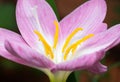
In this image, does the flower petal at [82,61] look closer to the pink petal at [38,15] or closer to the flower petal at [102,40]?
the flower petal at [102,40]

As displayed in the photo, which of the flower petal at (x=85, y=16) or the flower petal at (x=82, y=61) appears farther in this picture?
the flower petal at (x=85, y=16)

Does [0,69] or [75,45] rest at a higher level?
[75,45]

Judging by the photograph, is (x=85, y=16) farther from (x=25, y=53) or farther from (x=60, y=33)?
(x=25, y=53)

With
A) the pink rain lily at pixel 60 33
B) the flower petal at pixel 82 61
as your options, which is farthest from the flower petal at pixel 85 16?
the flower petal at pixel 82 61

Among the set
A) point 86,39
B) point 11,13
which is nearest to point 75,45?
point 86,39

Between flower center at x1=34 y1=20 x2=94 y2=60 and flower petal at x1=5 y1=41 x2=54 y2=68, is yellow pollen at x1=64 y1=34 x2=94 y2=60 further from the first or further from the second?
flower petal at x1=5 y1=41 x2=54 y2=68

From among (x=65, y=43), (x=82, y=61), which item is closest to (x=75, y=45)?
(x=65, y=43)

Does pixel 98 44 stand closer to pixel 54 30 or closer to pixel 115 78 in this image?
pixel 54 30
